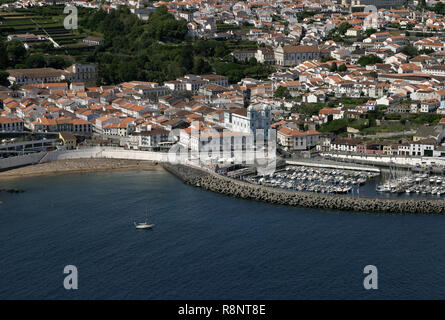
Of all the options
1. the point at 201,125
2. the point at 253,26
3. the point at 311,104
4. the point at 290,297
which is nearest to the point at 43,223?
the point at 290,297

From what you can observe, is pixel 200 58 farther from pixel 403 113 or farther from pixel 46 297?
pixel 46 297

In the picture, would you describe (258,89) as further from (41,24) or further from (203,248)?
(203,248)

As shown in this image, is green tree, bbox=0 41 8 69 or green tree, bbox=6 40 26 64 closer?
green tree, bbox=0 41 8 69

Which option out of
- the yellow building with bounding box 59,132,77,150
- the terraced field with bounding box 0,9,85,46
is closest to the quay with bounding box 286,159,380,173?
the yellow building with bounding box 59,132,77,150

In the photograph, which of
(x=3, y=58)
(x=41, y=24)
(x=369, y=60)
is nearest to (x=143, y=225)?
(x=369, y=60)

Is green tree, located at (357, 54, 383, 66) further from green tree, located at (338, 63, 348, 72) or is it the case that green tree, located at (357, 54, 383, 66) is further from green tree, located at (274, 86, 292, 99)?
green tree, located at (274, 86, 292, 99)

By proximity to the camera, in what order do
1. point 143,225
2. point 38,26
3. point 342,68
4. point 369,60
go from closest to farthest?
point 143,225 → point 342,68 → point 369,60 → point 38,26
